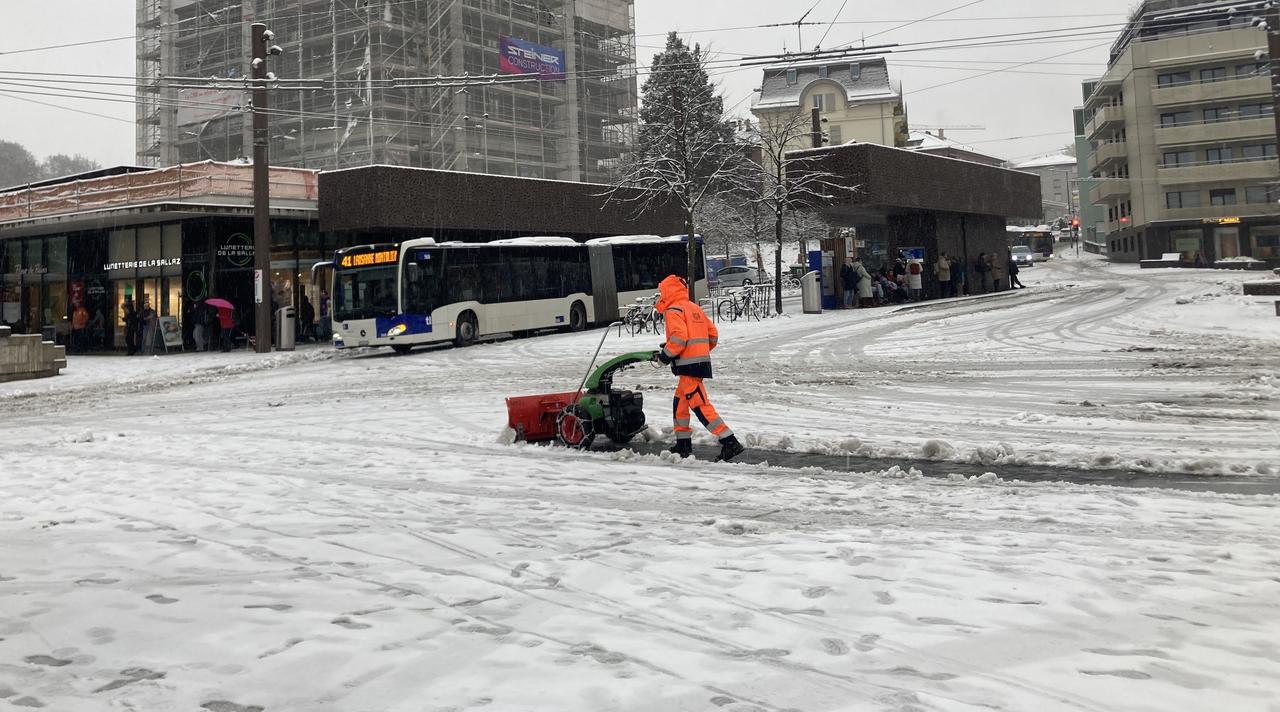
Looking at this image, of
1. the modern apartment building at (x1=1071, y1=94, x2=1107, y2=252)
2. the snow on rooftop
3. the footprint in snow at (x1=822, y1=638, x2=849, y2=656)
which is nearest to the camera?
the footprint in snow at (x1=822, y1=638, x2=849, y2=656)

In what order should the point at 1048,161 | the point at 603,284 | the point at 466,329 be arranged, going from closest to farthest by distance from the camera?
the point at 466,329, the point at 603,284, the point at 1048,161

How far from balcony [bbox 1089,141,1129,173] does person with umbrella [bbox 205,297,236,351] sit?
66172 mm

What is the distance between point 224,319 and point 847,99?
6192 centimetres

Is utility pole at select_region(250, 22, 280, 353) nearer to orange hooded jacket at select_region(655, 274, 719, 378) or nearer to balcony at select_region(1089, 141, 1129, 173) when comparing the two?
orange hooded jacket at select_region(655, 274, 719, 378)

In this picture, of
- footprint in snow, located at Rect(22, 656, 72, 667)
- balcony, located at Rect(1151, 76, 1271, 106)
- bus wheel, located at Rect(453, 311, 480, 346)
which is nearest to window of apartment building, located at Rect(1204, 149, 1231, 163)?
balcony, located at Rect(1151, 76, 1271, 106)

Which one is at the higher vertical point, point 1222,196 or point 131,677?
point 1222,196

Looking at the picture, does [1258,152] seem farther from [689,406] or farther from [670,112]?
[689,406]

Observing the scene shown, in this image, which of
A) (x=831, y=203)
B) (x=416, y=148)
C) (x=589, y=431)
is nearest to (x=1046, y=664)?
(x=589, y=431)

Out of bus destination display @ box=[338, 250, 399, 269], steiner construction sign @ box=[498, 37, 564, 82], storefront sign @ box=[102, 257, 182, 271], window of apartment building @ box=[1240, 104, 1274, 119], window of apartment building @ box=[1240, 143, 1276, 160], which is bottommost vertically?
bus destination display @ box=[338, 250, 399, 269]

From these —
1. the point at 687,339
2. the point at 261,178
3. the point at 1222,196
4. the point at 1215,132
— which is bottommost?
the point at 687,339

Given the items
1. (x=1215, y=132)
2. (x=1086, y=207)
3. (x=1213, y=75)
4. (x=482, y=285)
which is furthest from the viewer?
(x=1086, y=207)

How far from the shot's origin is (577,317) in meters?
30.4

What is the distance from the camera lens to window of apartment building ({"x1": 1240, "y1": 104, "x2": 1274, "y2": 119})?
6262 cm

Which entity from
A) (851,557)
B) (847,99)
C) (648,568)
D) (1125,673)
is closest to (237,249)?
(648,568)
